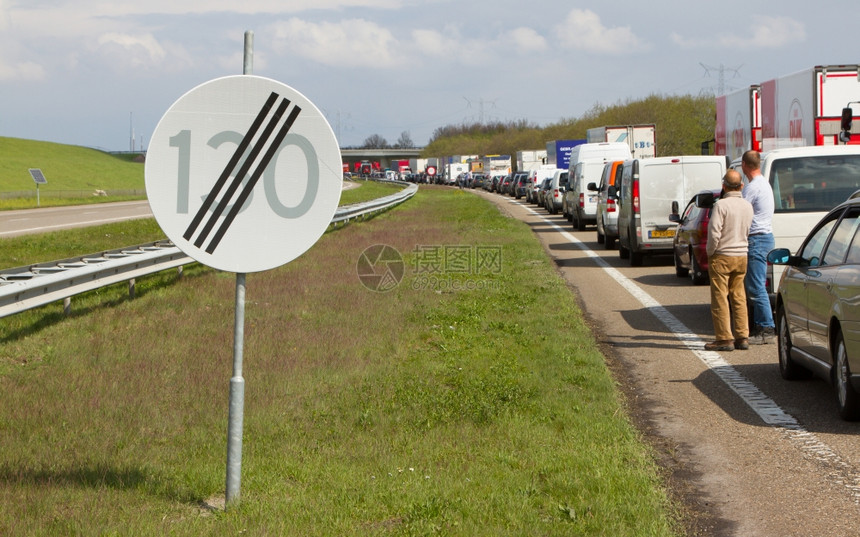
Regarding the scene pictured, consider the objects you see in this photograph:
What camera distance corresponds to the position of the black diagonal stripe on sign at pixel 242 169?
5.29 m

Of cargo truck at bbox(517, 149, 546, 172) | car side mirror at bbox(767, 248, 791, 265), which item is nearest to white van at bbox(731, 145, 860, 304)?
car side mirror at bbox(767, 248, 791, 265)

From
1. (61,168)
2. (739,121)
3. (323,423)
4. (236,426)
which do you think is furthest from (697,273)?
(61,168)

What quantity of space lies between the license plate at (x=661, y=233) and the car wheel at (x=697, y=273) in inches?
129

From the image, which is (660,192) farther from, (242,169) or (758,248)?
(242,169)

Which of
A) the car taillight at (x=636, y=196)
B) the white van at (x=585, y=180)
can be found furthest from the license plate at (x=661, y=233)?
the white van at (x=585, y=180)

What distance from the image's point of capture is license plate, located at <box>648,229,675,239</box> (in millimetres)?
20438

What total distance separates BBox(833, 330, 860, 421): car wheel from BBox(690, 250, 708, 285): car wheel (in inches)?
351

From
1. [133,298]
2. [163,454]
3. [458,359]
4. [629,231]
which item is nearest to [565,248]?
[629,231]

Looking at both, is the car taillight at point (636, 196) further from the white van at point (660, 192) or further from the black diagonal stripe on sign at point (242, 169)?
the black diagonal stripe on sign at point (242, 169)

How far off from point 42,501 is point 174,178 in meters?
1.72

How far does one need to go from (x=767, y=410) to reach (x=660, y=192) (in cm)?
1287

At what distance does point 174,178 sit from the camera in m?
5.28

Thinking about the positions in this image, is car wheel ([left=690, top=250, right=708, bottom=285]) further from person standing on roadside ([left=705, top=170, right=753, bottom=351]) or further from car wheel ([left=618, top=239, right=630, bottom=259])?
person standing on roadside ([left=705, top=170, right=753, bottom=351])

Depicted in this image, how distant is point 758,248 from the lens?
453 inches
